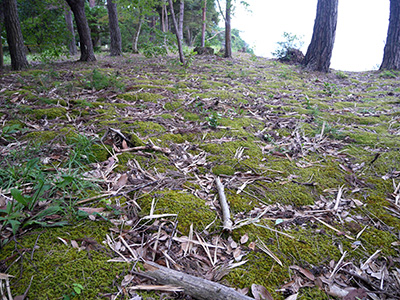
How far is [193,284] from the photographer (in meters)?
1.29

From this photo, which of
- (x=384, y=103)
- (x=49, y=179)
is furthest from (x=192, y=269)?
(x=384, y=103)

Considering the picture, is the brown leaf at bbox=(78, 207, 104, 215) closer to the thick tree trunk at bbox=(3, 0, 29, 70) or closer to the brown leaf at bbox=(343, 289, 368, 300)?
the brown leaf at bbox=(343, 289, 368, 300)

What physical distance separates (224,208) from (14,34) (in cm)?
742

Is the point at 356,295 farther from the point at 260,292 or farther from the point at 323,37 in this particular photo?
the point at 323,37

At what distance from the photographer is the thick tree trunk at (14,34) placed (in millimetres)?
5918

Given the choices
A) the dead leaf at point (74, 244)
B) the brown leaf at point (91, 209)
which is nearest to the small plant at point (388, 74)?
the brown leaf at point (91, 209)

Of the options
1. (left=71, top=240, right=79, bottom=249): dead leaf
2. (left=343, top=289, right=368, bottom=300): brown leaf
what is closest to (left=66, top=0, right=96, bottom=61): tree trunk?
(left=71, top=240, right=79, bottom=249): dead leaf


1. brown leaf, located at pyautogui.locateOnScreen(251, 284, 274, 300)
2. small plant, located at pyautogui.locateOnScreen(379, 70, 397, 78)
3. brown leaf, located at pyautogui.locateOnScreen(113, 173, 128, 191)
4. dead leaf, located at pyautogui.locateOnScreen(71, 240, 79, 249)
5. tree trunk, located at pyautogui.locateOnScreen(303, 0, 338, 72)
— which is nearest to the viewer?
brown leaf, located at pyautogui.locateOnScreen(251, 284, 274, 300)

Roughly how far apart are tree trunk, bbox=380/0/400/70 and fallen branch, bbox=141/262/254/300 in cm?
1060

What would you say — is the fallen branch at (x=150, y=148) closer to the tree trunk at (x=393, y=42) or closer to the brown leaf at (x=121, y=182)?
the brown leaf at (x=121, y=182)

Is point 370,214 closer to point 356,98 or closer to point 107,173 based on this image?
point 107,173

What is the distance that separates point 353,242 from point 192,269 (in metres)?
1.19

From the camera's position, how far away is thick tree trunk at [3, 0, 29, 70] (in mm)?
5918

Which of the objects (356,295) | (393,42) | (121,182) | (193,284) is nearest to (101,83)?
(121,182)
